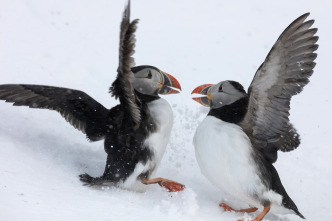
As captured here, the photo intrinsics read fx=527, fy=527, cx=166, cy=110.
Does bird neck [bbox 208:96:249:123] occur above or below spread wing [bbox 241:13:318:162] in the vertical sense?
below

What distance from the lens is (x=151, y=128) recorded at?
16.0 feet

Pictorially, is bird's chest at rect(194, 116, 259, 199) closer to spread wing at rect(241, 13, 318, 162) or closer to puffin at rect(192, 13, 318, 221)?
puffin at rect(192, 13, 318, 221)

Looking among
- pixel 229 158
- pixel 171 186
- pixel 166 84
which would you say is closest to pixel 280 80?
pixel 229 158

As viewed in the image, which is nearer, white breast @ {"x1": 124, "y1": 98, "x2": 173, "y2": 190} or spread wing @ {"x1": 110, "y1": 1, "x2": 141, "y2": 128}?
spread wing @ {"x1": 110, "y1": 1, "x2": 141, "y2": 128}

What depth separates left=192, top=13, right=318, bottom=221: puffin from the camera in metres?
4.60

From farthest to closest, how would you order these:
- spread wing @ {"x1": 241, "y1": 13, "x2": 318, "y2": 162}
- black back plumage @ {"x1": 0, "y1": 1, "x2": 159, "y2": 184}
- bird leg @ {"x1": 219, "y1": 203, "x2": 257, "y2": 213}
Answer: bird leg @ {"x1": 219, "y1": 203, "x2": 257, "y2": 213}
spread wing @ {"x1": 241, "y1": 13, "x2": 318, "y2": 162}
black back plumage @ {"x1": 0, "y1": 1, "x2": 159, "y2": 184}

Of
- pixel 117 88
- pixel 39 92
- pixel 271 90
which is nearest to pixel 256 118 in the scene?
pixel 271 90

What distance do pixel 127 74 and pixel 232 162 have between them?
4.23 ft

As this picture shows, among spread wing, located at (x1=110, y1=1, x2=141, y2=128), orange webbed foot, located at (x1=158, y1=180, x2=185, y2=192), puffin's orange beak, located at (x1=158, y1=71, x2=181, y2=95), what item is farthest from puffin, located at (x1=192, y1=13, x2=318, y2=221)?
spread wing, located at (x1=110, y1=1, x2=141, y2=128)

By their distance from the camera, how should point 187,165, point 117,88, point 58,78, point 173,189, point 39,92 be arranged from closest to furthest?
point 117,88
point 173,189
point 39,92
point 187,165
point 58,78

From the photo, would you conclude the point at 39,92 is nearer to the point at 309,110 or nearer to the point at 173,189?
the point at 173,189

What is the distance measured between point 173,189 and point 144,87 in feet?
3.33

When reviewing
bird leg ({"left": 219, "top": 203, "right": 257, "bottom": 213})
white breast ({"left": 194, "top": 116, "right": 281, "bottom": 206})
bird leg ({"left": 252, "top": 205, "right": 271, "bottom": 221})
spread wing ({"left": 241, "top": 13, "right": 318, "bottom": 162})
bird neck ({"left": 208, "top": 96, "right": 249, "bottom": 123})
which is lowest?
bird leg ({"left": 219, "top": 203, "right": 257, "bottom": 213})

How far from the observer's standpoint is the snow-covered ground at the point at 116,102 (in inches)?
173
